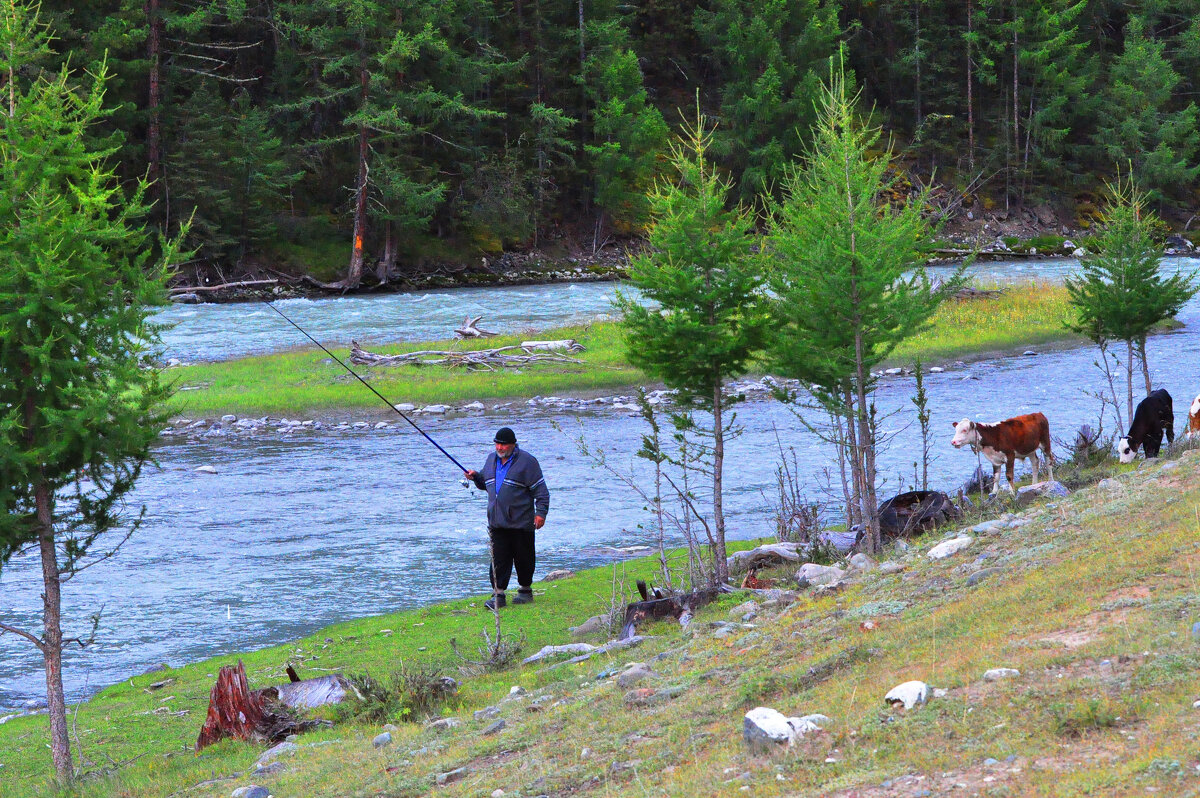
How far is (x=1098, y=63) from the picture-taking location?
76188 mm

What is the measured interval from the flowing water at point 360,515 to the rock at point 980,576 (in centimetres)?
740

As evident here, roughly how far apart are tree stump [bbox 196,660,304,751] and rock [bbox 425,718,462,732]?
1.43 m

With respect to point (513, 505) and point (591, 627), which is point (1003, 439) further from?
point (591, 627)

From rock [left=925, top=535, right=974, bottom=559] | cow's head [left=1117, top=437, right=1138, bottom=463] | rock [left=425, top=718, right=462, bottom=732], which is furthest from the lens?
cow's head [left=1117, top=437, right=1138, bottom=463]

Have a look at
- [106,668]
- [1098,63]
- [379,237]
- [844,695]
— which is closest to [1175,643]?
[844,695]

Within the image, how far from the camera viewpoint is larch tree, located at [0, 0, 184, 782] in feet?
28.7

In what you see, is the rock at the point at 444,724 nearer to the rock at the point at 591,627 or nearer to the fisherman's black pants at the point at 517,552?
the rock at the point at 591,627

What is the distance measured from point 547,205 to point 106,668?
54.3 meters

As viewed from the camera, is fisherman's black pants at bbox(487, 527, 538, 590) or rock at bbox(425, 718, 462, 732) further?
fisherman's black pants at bbox(487, 527, 538, 590)

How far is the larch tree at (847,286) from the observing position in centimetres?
1270

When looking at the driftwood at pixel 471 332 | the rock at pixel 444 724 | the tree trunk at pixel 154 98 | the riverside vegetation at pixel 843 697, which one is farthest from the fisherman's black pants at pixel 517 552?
the tree trunk at pixel 154 98

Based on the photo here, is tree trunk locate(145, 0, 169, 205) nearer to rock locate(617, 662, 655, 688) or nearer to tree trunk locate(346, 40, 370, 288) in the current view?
tree trunk locate(346, 40, 370, 288)

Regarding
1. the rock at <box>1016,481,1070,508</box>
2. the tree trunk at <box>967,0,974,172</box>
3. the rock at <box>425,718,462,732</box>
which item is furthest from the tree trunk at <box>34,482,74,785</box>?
the tree trunk at <box>967,0,974,172</box>

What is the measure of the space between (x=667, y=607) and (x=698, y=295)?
12.2ft
